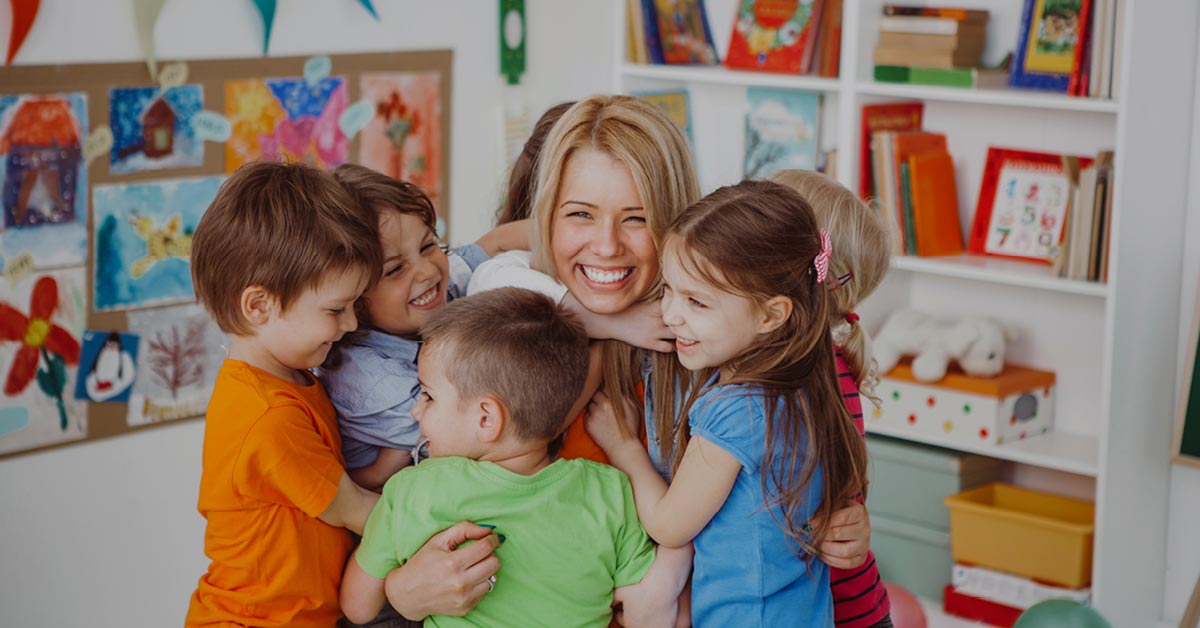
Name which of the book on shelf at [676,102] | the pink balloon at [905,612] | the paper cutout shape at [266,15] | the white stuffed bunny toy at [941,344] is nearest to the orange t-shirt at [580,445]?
the pink balloon at [905,612]

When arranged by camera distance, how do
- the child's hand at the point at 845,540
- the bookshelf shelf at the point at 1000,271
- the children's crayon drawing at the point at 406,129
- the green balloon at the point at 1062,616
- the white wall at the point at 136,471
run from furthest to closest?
the children's crayon drawing at the point at 406,129 < the bookshelf shelf at the point at 1000,271 < the white wall at the point at 136,471 < the green balloon at the point at 1062,616 < the child's hand at the point at 845,540

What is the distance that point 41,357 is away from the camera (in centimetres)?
305

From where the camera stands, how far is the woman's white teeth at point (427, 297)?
1.80 metres

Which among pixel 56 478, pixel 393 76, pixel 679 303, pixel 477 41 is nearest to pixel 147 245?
pixel 56 478

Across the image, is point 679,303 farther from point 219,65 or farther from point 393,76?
point 393,76

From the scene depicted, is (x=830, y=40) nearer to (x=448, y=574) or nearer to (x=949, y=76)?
(x=949, y=76)

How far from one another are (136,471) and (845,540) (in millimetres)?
2142

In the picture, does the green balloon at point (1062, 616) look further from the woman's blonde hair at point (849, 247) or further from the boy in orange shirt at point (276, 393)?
the boy in orange shirt at point (276, 393)

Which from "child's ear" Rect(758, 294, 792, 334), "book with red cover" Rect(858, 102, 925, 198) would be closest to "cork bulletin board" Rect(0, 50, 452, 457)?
"book with red cover" Rect(858, 102, 925, 198)

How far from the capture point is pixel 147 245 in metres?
3.25

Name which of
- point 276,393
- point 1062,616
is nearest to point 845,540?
point 276,393

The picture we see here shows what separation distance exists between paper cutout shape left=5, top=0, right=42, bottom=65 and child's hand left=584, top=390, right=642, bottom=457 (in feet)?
6.07

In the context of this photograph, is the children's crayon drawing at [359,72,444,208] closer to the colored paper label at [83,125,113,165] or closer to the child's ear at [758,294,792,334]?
the colored paper label at [83,125,113,165]

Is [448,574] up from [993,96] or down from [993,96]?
down
